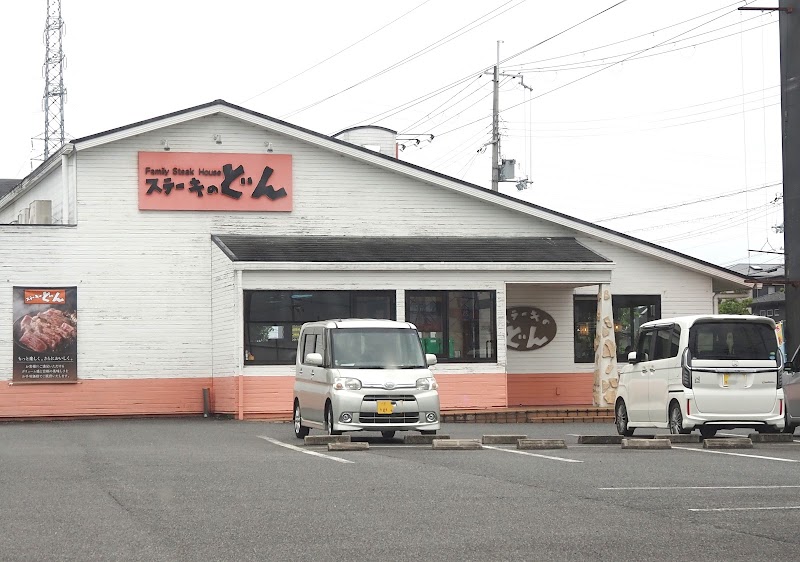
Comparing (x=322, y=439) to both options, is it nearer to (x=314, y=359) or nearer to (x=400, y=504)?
(x=314, y=359)

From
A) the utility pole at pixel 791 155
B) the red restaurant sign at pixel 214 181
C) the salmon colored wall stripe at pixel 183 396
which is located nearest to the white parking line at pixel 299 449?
the salmon colored wall stripe at pixel 183 396

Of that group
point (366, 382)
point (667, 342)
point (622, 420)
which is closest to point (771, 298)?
point (622, 420)

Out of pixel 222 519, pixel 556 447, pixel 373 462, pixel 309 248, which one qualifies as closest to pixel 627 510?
pixel 222 519

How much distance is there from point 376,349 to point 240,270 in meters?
7.32

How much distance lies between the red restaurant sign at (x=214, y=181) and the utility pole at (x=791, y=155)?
11.2m

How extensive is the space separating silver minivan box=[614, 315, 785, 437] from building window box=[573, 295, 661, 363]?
465 inches

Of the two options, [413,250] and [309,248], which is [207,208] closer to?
[309,248]

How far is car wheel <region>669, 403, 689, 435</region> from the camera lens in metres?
19.6

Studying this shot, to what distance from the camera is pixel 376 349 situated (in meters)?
20.9

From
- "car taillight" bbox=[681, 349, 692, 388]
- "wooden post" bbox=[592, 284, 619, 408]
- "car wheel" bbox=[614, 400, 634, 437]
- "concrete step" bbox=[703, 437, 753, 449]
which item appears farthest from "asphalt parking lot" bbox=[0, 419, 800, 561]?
"wooden post" bbox=[592, 284, 619, 408]

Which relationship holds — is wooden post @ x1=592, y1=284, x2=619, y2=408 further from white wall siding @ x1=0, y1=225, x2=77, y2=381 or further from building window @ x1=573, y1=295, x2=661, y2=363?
white wall siding @ x1=0, y1=225, x2=77, y2=381

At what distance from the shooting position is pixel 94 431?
24312mm

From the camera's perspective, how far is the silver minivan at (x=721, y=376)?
19.3 m

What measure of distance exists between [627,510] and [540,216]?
21595 mm
